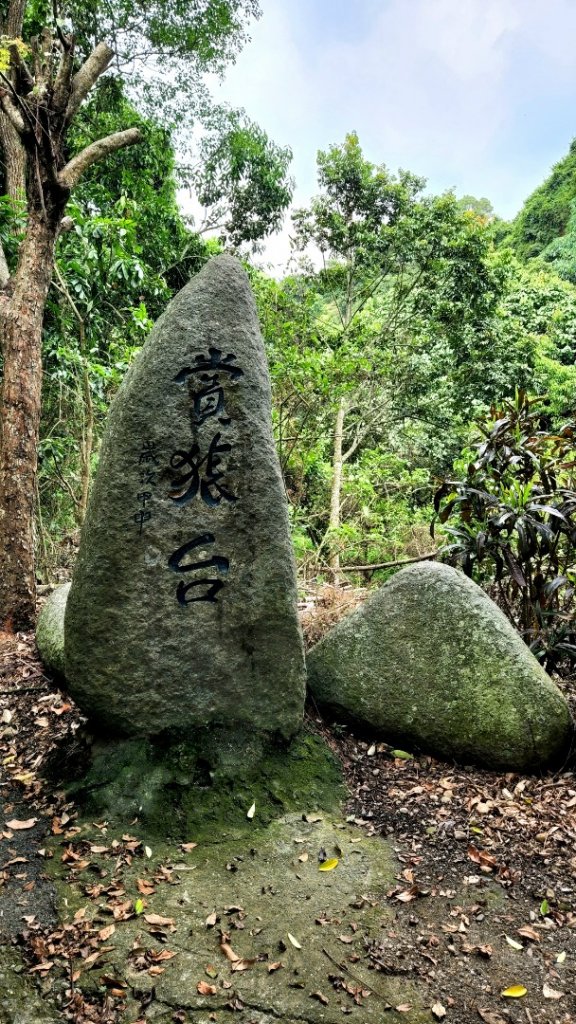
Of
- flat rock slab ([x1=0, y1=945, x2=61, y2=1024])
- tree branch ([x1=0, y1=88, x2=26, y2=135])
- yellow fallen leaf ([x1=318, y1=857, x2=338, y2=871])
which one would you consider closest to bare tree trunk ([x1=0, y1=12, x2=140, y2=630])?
tree branch ([x1=0, y1=88, x2=26, y2=135])

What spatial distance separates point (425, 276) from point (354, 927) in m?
9.87

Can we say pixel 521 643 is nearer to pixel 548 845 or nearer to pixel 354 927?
pixel 548 845

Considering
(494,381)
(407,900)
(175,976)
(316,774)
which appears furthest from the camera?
(494,381)

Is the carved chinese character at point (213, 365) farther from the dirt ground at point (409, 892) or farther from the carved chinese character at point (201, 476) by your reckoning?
the dirt ground at point (409, 892)

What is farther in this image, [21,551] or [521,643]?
[21,551]

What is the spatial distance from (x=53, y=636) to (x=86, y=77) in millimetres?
4513

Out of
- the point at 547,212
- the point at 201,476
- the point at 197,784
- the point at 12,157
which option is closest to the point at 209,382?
the point at 201,476

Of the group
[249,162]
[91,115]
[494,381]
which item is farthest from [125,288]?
[494,381]

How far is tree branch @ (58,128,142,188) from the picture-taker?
4.94 meters

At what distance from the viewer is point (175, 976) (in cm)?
201

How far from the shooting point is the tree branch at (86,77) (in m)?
4.93

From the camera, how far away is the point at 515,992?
6.59 ft

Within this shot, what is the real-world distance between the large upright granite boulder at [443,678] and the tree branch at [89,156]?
4.12 metres

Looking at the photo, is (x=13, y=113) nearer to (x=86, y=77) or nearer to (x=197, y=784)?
(x=86, y=77)
